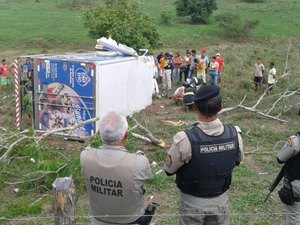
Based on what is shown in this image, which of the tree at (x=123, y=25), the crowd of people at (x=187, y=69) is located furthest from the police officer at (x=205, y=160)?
the tree at (x=123, y=25)

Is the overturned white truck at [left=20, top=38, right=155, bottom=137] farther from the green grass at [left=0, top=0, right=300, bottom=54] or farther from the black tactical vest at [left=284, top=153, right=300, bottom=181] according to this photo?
the green grass at [left=0, top=0, right=300, bottom=54]

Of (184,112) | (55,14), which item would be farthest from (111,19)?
(55,14)

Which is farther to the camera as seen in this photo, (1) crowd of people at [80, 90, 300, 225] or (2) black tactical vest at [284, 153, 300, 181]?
(2) black tactical vest at [284, 153, 300, 181]

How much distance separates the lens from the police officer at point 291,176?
475cm

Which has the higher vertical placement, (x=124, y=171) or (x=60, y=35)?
(x=124, y=171)

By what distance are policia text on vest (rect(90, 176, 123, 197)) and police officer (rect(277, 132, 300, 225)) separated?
6.16 feet

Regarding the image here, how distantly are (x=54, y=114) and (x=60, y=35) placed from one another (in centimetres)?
2300

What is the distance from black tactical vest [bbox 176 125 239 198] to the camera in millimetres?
3883

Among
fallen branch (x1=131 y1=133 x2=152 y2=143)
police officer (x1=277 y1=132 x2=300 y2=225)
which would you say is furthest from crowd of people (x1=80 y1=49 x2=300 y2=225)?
fallen branch (x1=131 y1=133 x2=152 y2=143)

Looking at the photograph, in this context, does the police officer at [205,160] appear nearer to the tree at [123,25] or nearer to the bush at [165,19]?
the tree at [123,25]

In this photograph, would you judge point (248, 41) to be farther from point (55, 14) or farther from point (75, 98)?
point (75, 98)

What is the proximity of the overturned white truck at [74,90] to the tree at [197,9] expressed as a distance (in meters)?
30.1

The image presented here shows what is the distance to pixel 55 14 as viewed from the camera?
42.9m

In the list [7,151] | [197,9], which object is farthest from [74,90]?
[197,9]
